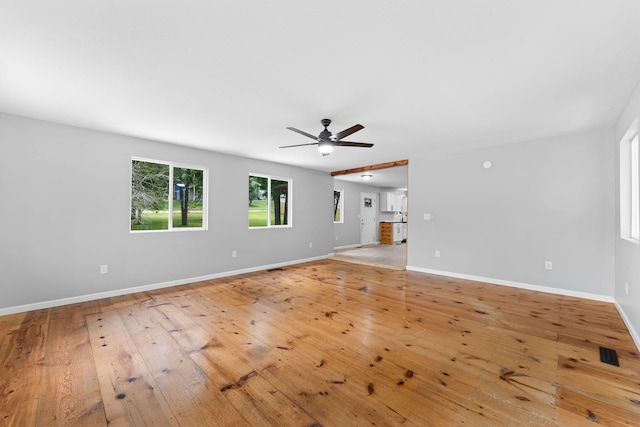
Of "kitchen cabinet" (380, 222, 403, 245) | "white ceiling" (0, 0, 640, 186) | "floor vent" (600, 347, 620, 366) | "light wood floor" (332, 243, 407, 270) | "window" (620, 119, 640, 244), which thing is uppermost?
"white ceiling" (0, 0, 640, 186)

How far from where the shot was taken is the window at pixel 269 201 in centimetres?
586

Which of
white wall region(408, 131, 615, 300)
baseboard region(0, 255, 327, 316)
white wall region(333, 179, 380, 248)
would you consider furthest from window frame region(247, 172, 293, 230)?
white wall region(408, 131, 615, 300)

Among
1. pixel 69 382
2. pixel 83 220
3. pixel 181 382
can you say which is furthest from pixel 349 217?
pixel 69 382

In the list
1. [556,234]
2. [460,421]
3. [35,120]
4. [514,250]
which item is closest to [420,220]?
[514,250]

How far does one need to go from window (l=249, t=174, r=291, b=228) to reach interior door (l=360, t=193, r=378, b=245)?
4119 millimetres

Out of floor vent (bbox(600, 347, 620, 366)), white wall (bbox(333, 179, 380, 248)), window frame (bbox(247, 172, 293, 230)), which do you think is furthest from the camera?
white wall (bbox(333, 179, 380, 248))

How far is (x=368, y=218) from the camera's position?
10.3 m

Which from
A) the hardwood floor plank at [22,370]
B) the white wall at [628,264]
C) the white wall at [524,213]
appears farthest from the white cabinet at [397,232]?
the hardwood floor plank at [22,370]

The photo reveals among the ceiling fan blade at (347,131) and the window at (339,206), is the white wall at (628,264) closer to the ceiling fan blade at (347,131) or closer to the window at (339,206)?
the ceiling fan blade at (347,131)

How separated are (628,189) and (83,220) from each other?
700 cm

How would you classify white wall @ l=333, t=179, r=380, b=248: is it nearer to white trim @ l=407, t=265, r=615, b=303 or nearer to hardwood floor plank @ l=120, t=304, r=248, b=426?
white trim @ l=407, t=265, r=615, b=303

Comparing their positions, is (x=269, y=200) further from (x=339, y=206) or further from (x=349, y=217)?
(x=349, y=217)

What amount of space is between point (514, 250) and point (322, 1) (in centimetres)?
478

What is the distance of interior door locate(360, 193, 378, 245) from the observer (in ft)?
32.7
